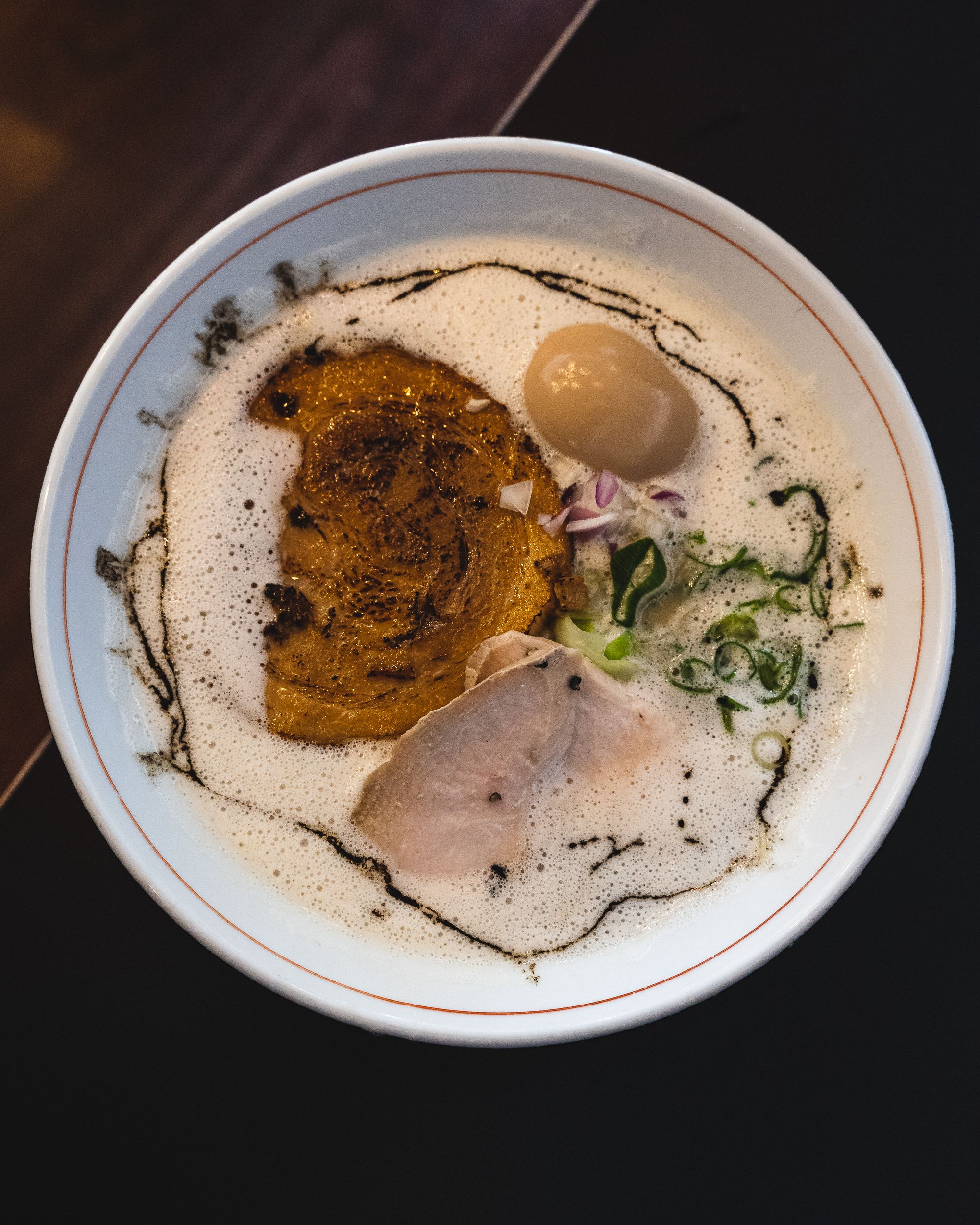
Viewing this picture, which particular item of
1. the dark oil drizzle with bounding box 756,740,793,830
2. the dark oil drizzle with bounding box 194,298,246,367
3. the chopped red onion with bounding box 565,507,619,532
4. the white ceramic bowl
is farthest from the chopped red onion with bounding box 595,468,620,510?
the dark oil drizzle with bounding box 194,298,246,367

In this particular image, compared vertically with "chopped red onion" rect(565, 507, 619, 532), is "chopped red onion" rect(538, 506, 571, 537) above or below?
below

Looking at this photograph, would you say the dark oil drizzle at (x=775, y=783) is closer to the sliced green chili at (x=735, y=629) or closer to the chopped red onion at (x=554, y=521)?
the sliced green chili at (x=735, y=629)

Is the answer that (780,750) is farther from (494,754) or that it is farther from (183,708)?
(183,708)

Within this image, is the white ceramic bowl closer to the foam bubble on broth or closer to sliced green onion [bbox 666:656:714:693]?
the foam bubble on broth

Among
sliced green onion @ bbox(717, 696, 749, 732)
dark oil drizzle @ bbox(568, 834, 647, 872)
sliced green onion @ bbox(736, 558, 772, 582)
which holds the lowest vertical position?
dark oil drizzle @ bbox(568, 834, 647, 872)

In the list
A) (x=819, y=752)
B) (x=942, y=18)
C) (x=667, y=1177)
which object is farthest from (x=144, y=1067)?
(x=942, y=18)
